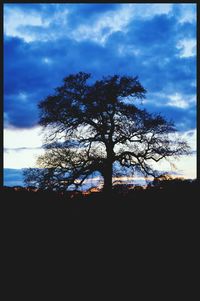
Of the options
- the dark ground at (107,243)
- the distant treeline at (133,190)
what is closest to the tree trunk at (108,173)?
the distant treeline at (133,190)

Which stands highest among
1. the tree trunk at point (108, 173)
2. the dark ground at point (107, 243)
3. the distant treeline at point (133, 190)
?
the tree trunk at point (108, 173)

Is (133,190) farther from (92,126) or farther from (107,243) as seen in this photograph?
(92,126)

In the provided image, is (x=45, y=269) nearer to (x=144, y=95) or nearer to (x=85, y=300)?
(x=85, y=300)

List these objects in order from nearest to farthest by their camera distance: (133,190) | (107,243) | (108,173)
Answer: (107,243), (133,190), (108,173)

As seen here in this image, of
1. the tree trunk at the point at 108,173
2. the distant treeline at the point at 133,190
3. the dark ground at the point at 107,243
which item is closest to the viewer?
the dark ground at the point at 107,243

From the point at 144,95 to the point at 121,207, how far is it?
601 inches

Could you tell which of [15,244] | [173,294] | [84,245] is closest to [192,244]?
[173,294]

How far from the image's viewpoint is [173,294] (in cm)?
497

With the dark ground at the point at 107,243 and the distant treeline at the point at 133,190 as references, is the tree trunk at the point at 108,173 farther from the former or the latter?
the dark ground at the point at 107,243

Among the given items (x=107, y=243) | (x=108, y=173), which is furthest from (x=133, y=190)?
(x=108, y=173)

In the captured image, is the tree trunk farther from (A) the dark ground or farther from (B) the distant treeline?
(A) the dark ground

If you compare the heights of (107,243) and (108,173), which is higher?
(108,173)

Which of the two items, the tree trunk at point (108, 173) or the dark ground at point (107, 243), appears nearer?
the dark ground at point (107, 243)

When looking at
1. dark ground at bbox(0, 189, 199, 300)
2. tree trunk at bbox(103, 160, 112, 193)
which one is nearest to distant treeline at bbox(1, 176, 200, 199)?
dark ground at bbox(0, 189, 199, 300)
